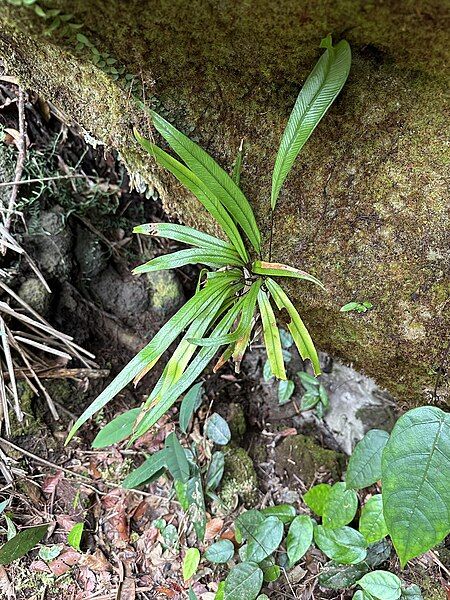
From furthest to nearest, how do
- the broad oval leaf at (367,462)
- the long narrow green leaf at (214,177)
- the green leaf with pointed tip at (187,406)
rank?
the green leaf with pointed tip at (187,406) → the broad oval leaf at (367,462) → the long narrow green leaf at (214,177)

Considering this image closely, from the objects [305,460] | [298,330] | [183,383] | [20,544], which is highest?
[298,330]

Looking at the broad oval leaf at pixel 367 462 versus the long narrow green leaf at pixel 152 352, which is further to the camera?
the broad oval leaf at pixel 367 462

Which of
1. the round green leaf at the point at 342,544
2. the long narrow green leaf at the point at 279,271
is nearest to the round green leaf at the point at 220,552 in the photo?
the round green leaf at the point at 342,544

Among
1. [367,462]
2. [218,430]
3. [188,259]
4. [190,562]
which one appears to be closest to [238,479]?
[218,430]

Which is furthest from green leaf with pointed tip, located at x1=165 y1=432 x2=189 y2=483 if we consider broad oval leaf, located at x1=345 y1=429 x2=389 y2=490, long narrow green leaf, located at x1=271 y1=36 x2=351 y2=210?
long narrow green leaf, located at x1=271 y1=36 x2=351 y2=210

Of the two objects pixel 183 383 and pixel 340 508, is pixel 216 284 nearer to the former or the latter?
pixel 183 383

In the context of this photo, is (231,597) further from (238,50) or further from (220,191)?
(238,50)

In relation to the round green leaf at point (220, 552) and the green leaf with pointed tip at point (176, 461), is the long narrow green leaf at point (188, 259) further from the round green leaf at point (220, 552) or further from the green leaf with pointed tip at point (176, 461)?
the round green leaf at point (220, 552)
